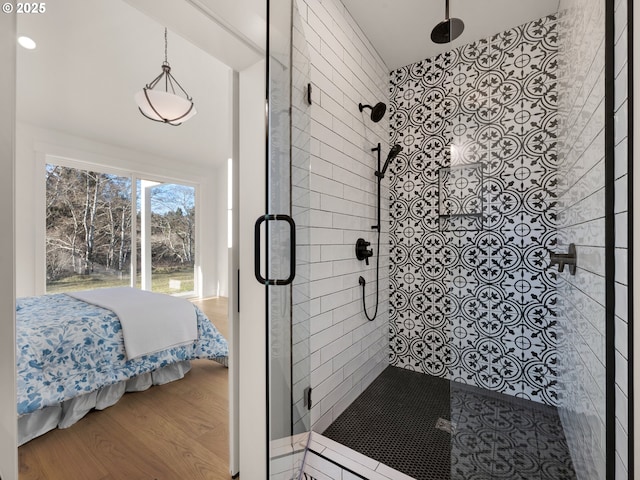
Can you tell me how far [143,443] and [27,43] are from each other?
3061 millimetres

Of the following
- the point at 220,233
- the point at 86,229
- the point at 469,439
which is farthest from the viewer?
the point at 220,233

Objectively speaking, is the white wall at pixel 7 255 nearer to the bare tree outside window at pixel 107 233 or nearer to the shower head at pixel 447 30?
the shower head at pixel 447 30

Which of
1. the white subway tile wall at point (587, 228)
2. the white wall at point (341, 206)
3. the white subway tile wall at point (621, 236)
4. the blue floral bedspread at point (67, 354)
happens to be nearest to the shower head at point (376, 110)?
the white wall at point (341, 206)

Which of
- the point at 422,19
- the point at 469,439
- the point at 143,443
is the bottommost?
the point at 143,443

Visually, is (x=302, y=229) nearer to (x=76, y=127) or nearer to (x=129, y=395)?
(x=129, y=395)

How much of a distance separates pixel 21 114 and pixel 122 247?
205cm

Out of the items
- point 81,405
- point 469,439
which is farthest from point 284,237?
point 81,405

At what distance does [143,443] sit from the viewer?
5.47ft

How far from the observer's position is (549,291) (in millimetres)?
1357

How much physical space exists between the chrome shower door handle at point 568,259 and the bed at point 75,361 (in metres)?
2.66

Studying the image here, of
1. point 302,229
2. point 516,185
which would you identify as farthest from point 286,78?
point 516,185

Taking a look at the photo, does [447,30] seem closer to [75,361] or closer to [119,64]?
[119,64]

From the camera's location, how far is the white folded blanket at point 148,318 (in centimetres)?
215

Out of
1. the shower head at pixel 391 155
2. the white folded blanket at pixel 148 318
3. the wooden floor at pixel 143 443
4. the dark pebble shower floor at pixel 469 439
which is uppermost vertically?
the shower head at pixel 391 155
